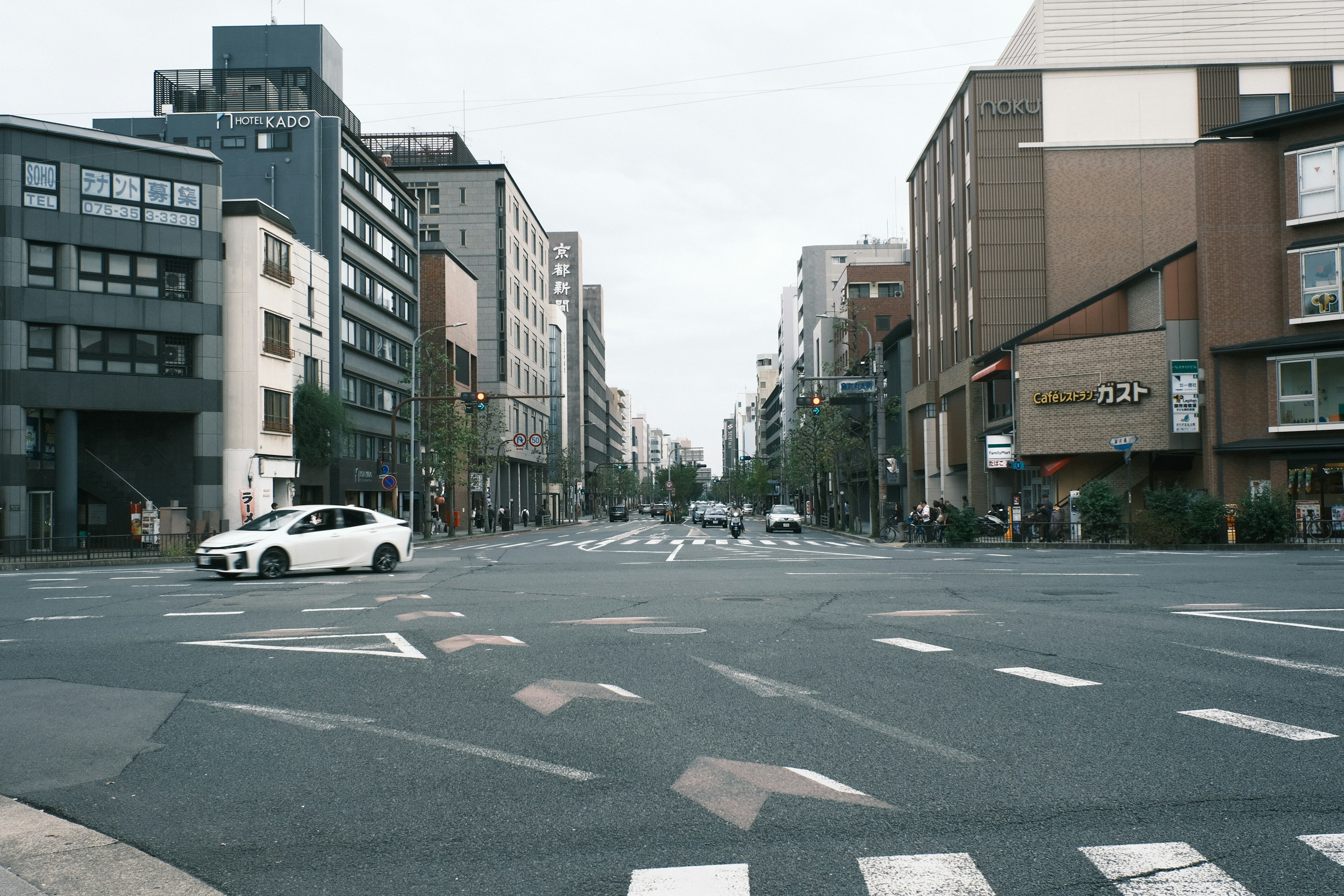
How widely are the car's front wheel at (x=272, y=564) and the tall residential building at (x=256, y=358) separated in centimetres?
2038

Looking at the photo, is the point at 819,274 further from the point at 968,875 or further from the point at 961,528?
the point at 968,875

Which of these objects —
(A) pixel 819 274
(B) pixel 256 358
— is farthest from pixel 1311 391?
(A) pixel 819 274

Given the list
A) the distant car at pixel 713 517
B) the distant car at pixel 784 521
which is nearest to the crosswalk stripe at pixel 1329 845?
the distant car at pixel 784 521

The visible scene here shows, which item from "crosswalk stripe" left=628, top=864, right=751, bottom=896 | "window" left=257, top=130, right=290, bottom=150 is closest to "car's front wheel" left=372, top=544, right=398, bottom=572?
"crosswalk stripe" left=628, top=864, right=751, bottom=896

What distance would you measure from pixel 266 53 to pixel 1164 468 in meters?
50.1

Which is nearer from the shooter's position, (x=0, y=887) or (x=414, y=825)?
(x=0, y=887)

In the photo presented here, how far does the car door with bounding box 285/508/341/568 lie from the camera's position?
69.0ft

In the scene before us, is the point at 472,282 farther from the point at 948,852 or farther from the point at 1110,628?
the point at 948,852

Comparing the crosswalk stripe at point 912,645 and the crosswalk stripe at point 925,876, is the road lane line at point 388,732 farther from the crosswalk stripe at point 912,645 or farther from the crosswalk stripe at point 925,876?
the crosswalk stripe at point 912,645

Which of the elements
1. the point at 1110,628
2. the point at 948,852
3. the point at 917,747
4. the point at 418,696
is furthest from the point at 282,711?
the point at 1110,628

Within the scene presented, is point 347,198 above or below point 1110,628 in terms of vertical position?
above

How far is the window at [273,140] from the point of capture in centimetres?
5131

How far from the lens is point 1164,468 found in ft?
126

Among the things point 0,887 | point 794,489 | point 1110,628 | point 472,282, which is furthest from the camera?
point 794,489
